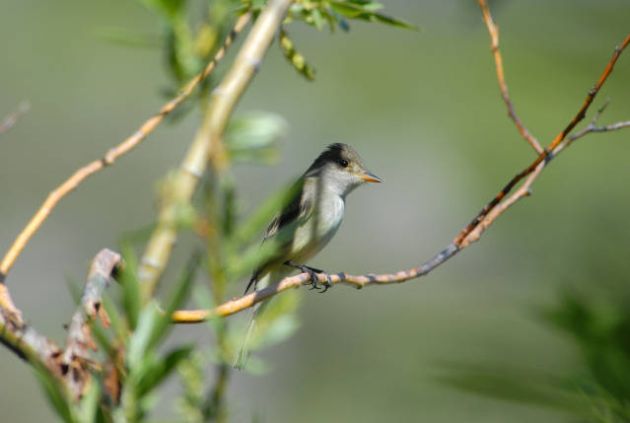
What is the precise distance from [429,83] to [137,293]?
34.9 ft

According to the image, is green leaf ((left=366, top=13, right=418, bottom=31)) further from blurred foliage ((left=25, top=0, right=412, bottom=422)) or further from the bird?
the bird

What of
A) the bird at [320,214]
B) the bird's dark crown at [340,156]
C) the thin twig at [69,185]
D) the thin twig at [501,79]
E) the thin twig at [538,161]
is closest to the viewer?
the thin twig at [69,185]

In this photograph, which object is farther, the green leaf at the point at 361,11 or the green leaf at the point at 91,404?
the green leaf at the point at 361,11

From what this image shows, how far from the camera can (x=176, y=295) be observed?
21.9 inches

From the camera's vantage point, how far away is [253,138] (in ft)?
1.94

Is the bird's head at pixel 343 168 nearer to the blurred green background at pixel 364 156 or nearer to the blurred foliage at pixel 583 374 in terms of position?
the blurred green background at pixel 364 156

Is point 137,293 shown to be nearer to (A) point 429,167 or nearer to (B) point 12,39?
(A) point 429,167

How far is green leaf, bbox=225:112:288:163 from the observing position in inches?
22.8

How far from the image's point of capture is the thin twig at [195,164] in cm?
54

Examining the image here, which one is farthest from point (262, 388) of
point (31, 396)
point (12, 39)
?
point (12, 39)

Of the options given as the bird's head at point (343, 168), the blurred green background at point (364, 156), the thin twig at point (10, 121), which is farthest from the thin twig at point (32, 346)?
the bird's head at point (343, 168)

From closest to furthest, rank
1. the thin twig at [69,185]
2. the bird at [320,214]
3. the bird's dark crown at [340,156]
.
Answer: the thin twig at [69,185] → the bird at [320,214] → the bird's dark crown at [340,156]

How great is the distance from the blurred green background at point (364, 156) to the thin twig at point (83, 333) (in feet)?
11.8

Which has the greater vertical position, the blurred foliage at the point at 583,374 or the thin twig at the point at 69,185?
the thin twig at the point at 69,185
